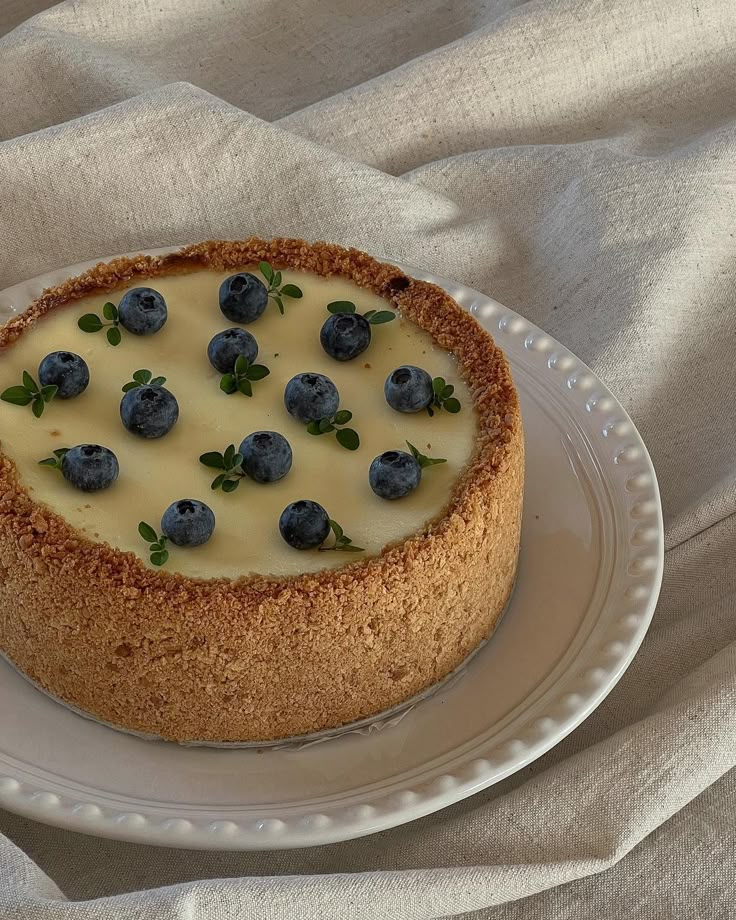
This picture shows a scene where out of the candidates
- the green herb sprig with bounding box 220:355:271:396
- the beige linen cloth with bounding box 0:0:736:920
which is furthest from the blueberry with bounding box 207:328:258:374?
the beige linen cloth with bounding box 0:0:736:920

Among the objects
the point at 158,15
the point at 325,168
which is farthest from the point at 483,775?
the point at 158,15

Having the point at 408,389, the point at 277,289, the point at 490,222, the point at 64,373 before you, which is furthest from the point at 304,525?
the point at 490,222

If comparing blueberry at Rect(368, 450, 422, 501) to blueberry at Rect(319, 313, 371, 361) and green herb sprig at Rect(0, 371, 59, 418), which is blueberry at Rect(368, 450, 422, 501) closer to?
blueberry at Rect(319, 313, 371, 361)

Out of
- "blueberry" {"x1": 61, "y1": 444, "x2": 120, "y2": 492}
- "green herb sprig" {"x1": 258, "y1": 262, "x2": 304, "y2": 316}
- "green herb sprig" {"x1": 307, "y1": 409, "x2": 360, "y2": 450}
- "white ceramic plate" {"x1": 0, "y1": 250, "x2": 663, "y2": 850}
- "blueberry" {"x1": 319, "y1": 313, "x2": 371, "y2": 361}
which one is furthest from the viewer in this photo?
"green herb sprig" {"x1": 258, "y1": 262, "x2": 304, "y2": 316}

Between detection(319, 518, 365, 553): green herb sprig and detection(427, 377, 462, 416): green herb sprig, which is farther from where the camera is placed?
detection(427, 377, 462, 416): green herb sprig

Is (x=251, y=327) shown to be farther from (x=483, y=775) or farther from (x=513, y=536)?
(x=483, y=775)

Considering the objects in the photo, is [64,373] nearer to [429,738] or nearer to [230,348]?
[230,348]
